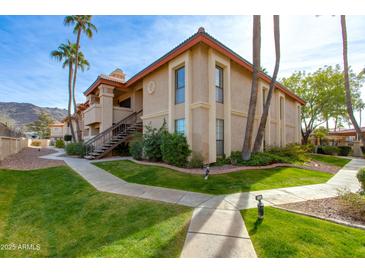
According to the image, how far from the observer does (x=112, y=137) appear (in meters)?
13.2

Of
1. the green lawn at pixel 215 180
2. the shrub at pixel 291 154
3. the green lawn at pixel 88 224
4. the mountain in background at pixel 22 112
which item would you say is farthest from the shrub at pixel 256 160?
the mountain in background at pixel 22 112

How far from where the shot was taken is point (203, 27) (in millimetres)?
8016

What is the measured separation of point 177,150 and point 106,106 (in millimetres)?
8543

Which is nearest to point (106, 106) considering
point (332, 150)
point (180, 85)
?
point (180, 85)

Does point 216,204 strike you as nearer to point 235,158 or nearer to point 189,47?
point 235,158

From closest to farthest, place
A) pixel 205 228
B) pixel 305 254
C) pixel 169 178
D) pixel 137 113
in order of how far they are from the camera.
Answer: pixel 305 254 < pixel 205 228 < pixel 169 178 < pixel 137 113

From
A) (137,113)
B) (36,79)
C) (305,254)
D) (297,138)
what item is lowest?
(305,254)

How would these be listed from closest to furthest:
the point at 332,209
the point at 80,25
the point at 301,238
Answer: the point at 301,238 → the point at 332,209 → the point at 80,25

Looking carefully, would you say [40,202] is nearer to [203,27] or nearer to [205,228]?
[205,228]

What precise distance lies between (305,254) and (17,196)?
764 cm

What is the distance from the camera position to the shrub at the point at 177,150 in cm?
859

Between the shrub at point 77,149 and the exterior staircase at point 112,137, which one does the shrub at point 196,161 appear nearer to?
the exterior staircase at point 112,137

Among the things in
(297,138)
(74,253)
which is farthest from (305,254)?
(297,138)

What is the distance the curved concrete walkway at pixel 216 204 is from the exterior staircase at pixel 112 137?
203 inches
